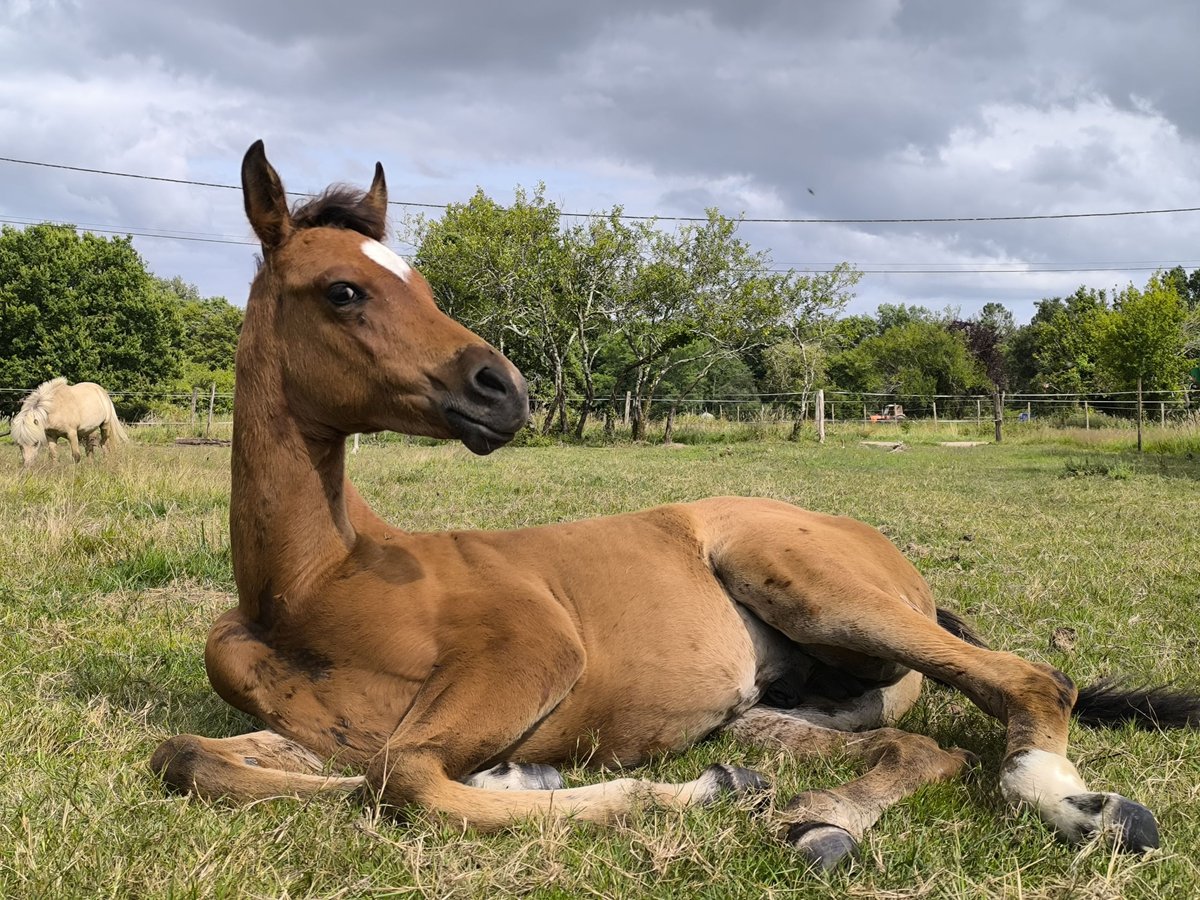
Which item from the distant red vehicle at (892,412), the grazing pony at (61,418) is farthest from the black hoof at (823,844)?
the distant red vehicle at (892,412)

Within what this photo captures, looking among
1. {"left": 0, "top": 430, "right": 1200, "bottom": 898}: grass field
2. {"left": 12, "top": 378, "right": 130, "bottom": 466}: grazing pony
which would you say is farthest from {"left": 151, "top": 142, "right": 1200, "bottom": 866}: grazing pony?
{"left": 12, "top": 378, "right": 130, "bottom": 466}: grazing pony

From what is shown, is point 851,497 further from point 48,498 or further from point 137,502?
point 48,498

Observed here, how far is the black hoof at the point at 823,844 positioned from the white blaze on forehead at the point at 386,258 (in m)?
2.25

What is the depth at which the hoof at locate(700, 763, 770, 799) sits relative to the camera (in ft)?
8.64

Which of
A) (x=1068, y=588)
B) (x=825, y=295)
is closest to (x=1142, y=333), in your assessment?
(x=825, y=295)

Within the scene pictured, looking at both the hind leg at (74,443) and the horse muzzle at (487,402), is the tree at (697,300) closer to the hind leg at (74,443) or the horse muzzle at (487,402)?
the hind leg at (74,443)

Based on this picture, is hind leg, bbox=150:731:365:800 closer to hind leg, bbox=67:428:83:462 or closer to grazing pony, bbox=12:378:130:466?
grazing pony, bbox=12:378:130:466

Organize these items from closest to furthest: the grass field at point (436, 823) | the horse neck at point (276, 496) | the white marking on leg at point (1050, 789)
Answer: the grass field at point (436, 823), the white marking on leg at point (1050, 789), the horse neck at point (276, 496)

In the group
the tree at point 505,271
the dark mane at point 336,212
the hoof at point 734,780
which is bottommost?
the hoof at point 734,780

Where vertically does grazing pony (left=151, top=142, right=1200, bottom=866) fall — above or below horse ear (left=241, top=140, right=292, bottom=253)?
below

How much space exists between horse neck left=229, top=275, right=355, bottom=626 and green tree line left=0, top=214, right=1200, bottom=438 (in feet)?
86.5

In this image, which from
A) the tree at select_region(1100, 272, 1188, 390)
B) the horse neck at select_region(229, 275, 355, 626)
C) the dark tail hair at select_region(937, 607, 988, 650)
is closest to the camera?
the horse neck at select_region(229, 275, 355, 626)

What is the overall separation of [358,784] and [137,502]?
756 cm

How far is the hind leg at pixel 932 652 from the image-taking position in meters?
2.40
